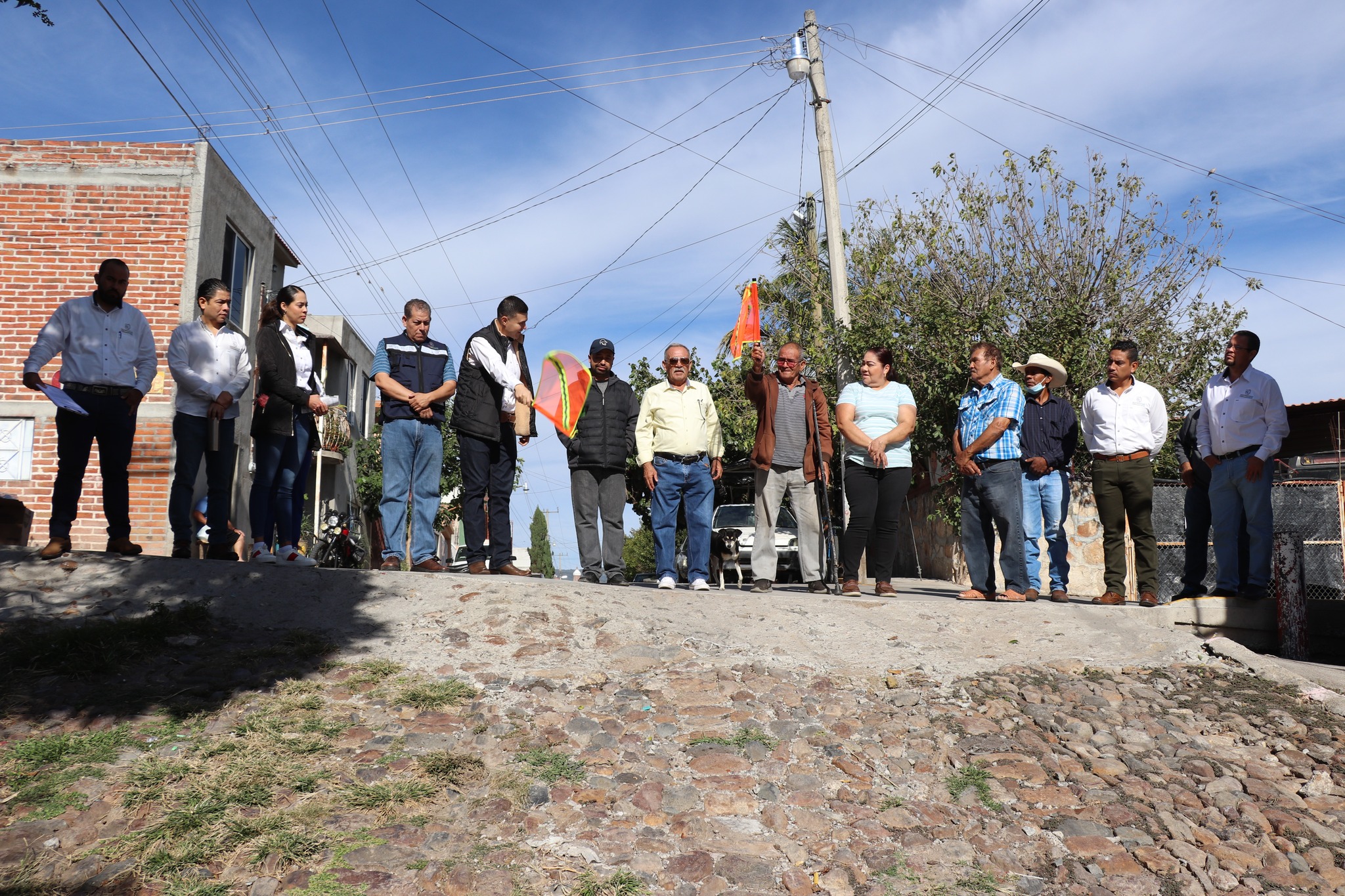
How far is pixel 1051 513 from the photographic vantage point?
7828mm

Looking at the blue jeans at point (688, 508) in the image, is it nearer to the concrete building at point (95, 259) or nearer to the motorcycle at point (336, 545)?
the concrete building at point (95, 259)

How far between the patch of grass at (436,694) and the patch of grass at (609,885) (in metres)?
1.39

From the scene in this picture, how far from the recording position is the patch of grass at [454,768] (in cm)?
366

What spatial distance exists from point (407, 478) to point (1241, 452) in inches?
245

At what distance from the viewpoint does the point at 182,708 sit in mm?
4062

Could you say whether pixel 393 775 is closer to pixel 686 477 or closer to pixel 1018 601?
pixel 686 477

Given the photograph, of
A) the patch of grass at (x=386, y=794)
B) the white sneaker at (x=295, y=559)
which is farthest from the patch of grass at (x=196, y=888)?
the white sneaker at (x=295, y=559)

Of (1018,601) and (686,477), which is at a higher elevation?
(686,477)

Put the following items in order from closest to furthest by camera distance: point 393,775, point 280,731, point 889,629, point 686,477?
1. point 393,775
2. point 280,731
3. point 889,629
4. point 686,477

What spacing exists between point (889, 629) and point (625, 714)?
223 cm

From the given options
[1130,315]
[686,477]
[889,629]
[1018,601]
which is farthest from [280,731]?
[1130,315]

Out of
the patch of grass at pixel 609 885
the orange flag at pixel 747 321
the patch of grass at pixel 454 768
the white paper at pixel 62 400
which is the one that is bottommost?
the patch of grass at pixel 609 885

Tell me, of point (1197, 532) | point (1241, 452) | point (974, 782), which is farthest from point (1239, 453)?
point (974, 782)

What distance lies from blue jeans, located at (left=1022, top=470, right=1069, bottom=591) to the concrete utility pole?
24.2 ft
